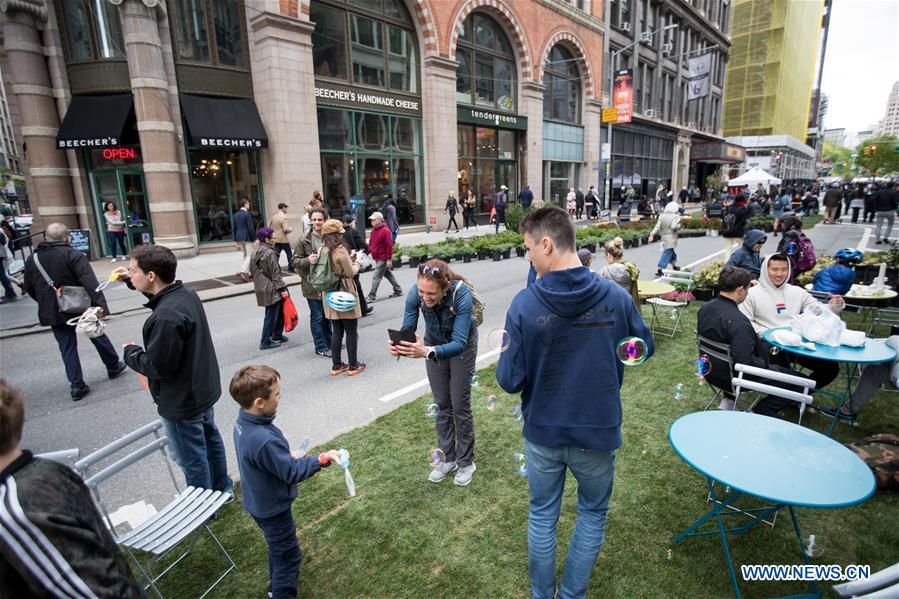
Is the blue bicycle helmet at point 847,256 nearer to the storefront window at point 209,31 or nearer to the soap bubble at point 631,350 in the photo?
the soap bubble at point 631,350

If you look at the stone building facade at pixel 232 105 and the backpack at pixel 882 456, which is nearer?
the backpack at pixel 882 456

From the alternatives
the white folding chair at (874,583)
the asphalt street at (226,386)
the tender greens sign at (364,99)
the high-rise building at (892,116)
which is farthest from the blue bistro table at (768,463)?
the high-rise building at (892,116)

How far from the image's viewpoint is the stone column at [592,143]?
105 ft

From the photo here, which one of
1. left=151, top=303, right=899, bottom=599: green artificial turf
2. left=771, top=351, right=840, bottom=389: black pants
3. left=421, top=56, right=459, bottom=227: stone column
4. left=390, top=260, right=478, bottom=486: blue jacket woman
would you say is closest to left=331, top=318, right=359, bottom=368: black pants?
left=151, top=303, right=899, bottom=599: green artificial turf

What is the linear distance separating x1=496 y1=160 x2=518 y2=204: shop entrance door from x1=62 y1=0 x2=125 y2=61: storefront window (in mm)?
17830

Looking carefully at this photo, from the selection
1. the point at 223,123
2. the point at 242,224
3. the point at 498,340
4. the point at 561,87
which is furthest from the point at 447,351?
the point at 561,87

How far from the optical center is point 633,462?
4.18 m

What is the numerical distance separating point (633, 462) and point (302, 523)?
109 inches

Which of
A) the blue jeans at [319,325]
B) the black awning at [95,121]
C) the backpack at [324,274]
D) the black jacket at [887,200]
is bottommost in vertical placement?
the blue jeans at [319,325]

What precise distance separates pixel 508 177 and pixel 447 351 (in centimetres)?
2570

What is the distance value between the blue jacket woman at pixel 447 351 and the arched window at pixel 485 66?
876 inches

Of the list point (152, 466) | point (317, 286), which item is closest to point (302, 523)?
point (152, 466)

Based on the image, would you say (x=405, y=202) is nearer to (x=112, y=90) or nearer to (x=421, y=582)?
(x=112, y=90)

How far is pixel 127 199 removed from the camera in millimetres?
15914
